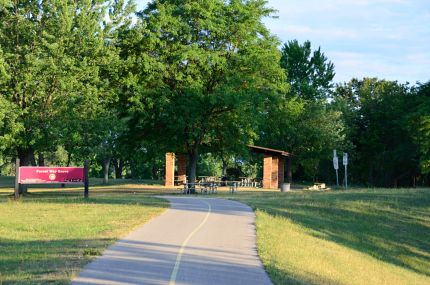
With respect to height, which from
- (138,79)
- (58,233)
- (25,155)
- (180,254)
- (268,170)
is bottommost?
(180,254)

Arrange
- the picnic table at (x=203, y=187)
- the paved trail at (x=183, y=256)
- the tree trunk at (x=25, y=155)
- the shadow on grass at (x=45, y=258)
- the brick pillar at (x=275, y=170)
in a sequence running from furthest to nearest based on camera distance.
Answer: the brick pillar at (x=275, y=170)
the picnic table at (x=203, y=187)
the tree trunk at (x=25, y=155)
the paved trail at (x=183, y=256)
the shadow on grass at (x=45, y=258)

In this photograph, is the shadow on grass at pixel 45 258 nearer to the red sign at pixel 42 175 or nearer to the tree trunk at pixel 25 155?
Result: the red sign at pixel 42 175

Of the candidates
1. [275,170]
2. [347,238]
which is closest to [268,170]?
[275,170]

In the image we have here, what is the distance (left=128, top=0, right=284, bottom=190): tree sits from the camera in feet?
115

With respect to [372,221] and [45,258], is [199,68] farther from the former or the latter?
[45,258]

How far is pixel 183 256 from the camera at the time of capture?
38.8 feet

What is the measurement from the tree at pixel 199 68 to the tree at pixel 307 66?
3265cm

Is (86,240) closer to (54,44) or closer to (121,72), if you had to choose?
(54,44)

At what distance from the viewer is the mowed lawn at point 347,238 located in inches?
504

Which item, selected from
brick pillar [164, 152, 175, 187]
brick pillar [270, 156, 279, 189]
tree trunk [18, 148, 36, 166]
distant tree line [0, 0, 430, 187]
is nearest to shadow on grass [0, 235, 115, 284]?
distant tree line [0, 0, 430, 187]

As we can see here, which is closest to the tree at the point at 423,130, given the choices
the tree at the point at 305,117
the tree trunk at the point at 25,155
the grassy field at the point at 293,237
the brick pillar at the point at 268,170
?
the tree at the point at 305,117

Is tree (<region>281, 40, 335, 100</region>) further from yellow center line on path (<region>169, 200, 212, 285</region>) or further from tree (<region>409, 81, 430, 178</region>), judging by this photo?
yellow center line on path (<region>169, 200, 212, 285</region>)

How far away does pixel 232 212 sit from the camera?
823 inches

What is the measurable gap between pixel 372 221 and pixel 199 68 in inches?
633
